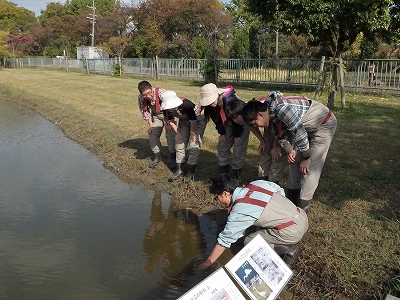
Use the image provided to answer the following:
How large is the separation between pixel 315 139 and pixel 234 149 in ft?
4.65

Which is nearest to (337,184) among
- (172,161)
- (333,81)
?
(172,161)

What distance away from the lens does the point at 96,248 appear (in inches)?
169

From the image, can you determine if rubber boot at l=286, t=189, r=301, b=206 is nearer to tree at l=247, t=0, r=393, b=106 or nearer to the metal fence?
the metal fence

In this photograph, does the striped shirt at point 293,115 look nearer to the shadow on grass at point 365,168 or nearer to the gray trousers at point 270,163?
the gray trousers at point 270,163

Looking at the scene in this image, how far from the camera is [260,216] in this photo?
329cm

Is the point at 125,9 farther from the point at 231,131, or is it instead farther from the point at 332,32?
the point at 231,131

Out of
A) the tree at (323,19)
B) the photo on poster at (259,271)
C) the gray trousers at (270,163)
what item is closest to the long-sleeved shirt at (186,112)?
the gray trousers at (270,163)

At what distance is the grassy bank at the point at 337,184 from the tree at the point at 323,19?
4017mm

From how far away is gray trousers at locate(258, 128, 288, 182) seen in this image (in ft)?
15.3

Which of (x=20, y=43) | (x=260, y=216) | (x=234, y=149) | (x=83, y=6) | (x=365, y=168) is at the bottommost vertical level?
(x=365, y=168)

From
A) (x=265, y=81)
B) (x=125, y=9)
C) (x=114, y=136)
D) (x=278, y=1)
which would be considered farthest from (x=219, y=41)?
(x=114, y=136)

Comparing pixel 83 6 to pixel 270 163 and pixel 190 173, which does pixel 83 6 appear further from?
pixel 270 163

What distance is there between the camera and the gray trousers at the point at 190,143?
5887 mm

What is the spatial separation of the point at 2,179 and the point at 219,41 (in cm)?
3305
